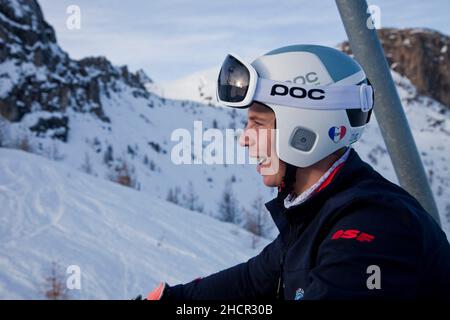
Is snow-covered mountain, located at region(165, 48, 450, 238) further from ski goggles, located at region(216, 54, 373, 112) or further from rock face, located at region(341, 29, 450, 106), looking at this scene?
ski goggles, located at region(216, 54, 373, 112)

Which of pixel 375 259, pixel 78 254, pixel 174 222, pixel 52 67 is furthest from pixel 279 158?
pixel 52 67

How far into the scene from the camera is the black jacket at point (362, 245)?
128cm

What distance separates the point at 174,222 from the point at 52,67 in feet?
86.4

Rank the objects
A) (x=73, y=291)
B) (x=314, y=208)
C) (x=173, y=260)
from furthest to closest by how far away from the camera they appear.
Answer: (x=173, y=260)
(x=73, y=291)
(x=314, y=208)

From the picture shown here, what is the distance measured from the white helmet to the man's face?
0.14 feet

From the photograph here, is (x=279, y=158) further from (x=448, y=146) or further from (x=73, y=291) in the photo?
(x=448, y=146)

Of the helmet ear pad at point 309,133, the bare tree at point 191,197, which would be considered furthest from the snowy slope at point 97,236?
the bare tree at point 191,197

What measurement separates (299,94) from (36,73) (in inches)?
1162

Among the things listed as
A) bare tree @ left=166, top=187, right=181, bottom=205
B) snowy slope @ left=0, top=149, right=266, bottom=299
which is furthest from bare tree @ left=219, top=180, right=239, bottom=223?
snowy slope @ left=0, top=149, right=266, bottom=299

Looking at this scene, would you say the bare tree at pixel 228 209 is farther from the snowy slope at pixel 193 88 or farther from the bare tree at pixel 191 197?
the snowy slope at pixel 193 88

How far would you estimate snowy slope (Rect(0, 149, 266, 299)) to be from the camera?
15.7ft

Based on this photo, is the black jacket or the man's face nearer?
the black jacket

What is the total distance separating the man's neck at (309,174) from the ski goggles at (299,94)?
23 centimetres

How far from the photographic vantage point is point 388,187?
158 centimetres
